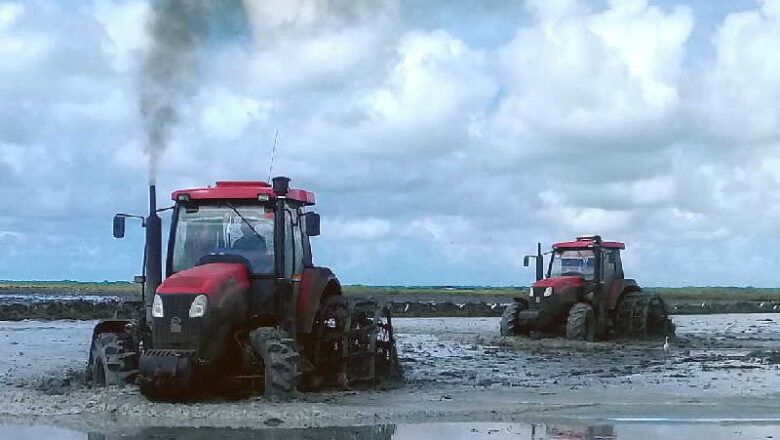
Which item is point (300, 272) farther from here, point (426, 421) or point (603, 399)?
point (603, 399)

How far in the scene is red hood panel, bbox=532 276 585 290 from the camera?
3002 centimetres

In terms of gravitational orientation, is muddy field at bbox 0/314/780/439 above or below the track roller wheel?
below

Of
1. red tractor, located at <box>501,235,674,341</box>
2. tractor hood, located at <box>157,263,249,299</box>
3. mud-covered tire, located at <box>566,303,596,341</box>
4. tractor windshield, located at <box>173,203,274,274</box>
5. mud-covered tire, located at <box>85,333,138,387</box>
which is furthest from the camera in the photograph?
red tractor, located at <box>501,235,674,341</box>

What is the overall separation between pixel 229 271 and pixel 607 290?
17982 mm

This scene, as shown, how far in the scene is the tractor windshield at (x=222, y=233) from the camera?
15.6 metres

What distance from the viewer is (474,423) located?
44.9ft

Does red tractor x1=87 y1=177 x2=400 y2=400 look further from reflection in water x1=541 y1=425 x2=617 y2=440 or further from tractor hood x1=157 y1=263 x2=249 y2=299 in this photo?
reflection in water x1=541 y1=425 x2=617 y2=440

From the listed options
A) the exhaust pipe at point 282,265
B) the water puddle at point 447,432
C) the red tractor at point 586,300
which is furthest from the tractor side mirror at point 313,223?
the red tractor at point 586,300

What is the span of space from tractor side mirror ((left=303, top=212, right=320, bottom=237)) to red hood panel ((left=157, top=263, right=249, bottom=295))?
1.29 metres

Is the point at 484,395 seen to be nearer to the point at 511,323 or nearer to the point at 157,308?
the point at 157,308

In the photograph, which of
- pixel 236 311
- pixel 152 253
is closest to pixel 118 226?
pixel 152 253

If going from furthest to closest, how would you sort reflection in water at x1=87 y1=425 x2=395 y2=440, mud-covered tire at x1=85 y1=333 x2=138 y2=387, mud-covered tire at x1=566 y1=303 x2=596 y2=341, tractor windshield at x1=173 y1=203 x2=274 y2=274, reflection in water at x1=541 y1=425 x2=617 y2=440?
mud-covered tire at x1=566 y1=303 x2=596 y2=341, tractor windshield at x1=173 y1=203 x2=274 y2=274, mud-covered tire at x1=85 y1=333 x2=138 y2=387, reflection in water at x1=541 y1=425 x2=617 y2=440, reflection in water at x1=87 y1=425 x2=395 y2=440

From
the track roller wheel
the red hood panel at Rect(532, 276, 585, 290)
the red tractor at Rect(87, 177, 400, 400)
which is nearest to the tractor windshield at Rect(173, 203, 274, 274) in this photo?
the red tractor at Rect(87, 177, 400, 400)

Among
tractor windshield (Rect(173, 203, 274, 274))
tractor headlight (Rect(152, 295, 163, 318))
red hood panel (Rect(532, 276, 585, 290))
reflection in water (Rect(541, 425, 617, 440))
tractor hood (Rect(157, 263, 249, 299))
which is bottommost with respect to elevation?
reflection in water (Rect(541, 425, 617, 440))
